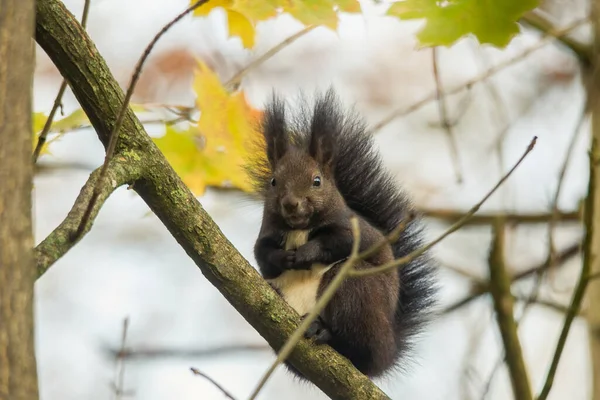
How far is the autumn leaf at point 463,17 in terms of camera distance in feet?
9.87

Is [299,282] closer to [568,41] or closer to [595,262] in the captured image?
[595,262]

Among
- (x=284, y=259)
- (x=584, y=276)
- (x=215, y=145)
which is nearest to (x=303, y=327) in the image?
(x=584, y=276)

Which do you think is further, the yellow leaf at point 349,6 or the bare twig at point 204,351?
the bare twig at point 204,351

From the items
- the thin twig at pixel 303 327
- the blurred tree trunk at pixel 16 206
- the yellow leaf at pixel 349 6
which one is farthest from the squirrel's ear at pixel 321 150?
the blurred tree trunk at pixel 16 206

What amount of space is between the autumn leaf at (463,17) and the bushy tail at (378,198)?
974 mm

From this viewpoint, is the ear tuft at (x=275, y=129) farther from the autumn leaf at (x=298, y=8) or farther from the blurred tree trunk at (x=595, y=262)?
the blurred tree trunk at (x=595, y=262)

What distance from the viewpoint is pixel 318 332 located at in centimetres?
329

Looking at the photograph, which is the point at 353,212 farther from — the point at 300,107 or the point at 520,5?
the point at 520,5

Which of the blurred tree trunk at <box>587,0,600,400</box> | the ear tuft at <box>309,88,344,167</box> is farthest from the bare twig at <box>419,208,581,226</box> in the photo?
the blurred tree trunk at <box>587,0,600,400</box>

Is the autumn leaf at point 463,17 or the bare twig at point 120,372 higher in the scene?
the autumn leaf at point 463,17

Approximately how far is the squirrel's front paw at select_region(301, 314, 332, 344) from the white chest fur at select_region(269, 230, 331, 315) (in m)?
0.16

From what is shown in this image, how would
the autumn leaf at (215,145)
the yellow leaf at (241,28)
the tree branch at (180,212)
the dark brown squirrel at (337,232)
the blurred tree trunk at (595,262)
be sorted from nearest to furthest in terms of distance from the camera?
the tree branch at (180,212) < the blurred tree trunk at (595,262) < the dark brown squirrel at (337,232) < the yellow leaf at (241,28) < the autumn leaf at (215,145)

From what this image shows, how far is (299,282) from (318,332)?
1.20 feet

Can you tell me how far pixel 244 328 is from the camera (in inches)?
346
